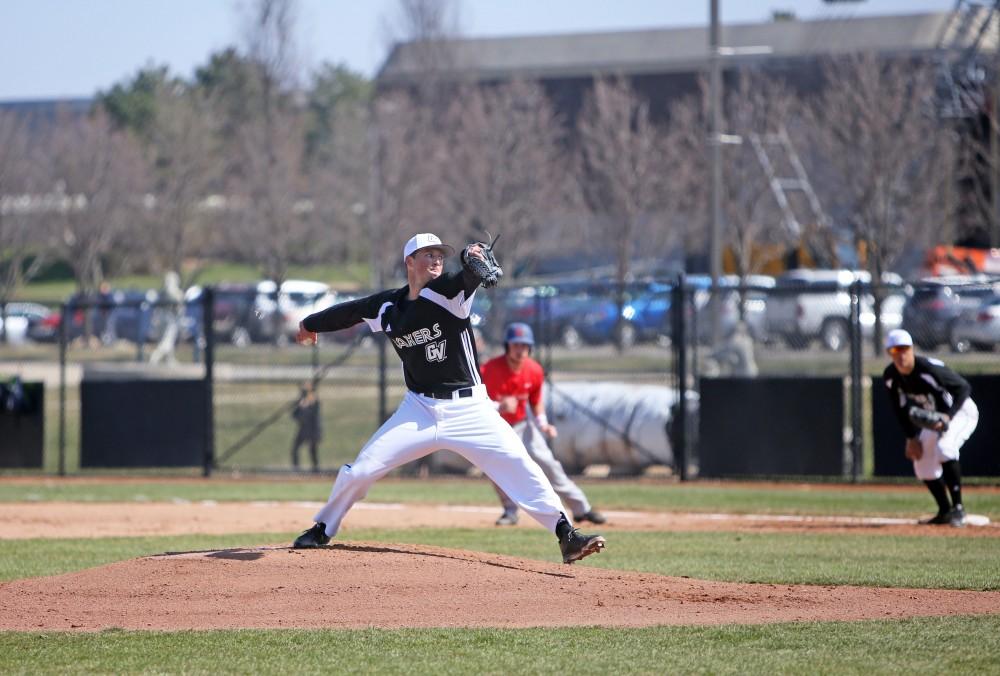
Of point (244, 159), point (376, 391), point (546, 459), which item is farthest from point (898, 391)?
point (244, 159)

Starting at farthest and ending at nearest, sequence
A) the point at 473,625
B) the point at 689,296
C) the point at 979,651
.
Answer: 1. the point at 689,296
2. the point at 473,625
3. the point at 979,651

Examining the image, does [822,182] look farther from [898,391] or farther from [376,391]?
[898,391]

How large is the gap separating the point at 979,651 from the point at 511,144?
93.2 ft

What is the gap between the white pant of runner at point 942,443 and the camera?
12.6 meters

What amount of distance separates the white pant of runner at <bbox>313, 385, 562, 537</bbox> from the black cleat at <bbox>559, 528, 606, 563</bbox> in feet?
0.48

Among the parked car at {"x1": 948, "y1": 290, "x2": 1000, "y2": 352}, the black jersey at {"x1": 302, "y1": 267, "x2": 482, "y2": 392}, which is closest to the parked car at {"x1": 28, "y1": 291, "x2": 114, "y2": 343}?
the parked car at {"x1": 948, "y1": 290, "x2": 1000, "y2": 352}

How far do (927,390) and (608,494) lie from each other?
6.01 meters

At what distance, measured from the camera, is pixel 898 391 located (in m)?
12.8

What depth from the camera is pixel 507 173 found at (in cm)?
3422

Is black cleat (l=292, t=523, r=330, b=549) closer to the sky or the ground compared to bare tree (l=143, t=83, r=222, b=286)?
closer to the ground

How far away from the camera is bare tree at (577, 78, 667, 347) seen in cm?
3347

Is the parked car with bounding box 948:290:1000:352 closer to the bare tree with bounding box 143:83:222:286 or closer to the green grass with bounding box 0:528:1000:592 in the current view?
the green grass with bounding box 0:528:1000:592

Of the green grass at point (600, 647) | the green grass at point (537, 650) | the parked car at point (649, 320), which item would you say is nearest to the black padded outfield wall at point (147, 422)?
the parked car at point (649, 320)

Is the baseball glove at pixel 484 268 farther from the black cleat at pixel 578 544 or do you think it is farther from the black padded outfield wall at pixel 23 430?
the black padded outfield wall at pixel 23 430
